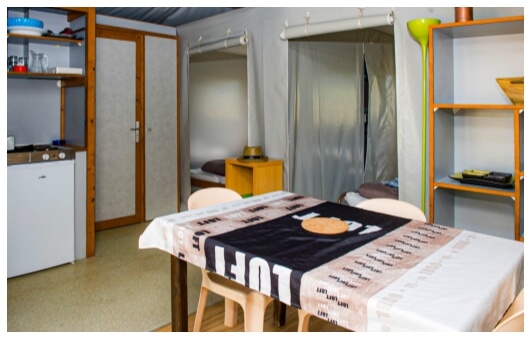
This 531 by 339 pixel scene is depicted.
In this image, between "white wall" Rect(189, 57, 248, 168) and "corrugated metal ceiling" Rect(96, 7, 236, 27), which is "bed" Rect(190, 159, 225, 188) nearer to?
"white wall" Rect(189, 57, 248, 168)

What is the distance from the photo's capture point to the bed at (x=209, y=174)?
4840 millimetres

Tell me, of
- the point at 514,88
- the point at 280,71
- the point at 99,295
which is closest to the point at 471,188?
the point at 514,88

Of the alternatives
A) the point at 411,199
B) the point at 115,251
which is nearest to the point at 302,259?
the point at 411,199

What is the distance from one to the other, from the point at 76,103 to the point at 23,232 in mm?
1139

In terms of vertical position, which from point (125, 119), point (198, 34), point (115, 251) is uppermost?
point (198, 34)

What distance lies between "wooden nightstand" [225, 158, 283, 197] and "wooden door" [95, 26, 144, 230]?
1.13 meters

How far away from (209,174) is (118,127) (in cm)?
109

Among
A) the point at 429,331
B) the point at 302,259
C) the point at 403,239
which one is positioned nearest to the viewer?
the point at 429,331

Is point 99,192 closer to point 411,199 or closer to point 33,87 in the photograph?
point 33,87

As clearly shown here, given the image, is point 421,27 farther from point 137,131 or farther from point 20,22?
point 137,131

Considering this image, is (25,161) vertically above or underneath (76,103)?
underneath

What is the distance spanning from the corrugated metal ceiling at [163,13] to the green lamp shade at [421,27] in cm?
201

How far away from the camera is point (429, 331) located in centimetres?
111

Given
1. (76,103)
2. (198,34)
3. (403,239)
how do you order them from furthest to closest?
1. (198,34)
2. (76,103)
3. (403,239)
